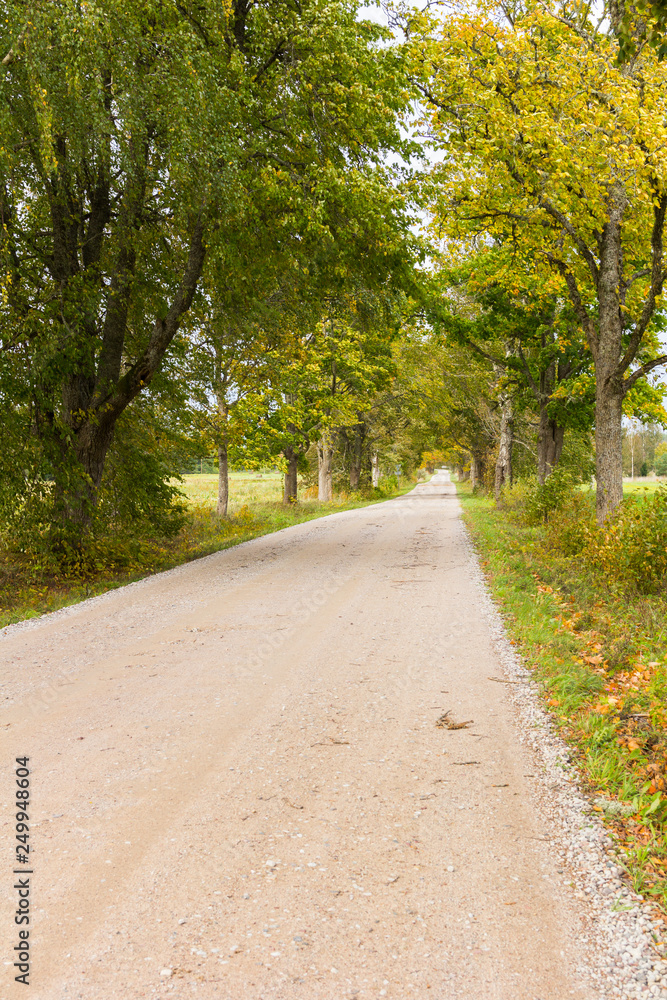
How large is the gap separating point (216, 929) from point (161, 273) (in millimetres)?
11411

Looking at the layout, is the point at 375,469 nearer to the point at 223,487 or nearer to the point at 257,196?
the point at 223,487

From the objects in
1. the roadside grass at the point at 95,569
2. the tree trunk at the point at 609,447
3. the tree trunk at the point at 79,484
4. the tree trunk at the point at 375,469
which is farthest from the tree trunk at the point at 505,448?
the tree trunk at the point at 79,484

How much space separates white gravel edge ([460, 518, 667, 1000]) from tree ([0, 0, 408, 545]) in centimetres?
834

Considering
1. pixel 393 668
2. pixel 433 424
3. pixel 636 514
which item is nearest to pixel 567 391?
pixel 636 514

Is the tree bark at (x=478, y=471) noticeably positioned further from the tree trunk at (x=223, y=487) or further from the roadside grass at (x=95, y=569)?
the roadside grass at (x=95, y=569)

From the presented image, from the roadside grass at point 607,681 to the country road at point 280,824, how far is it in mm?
401

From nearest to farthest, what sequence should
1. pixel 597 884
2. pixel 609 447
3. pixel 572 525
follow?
pixel 597 884, pixel 609 447, pixel 572 525

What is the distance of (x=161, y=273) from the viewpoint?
11672 mm

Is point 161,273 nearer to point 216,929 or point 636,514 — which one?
point 636,514

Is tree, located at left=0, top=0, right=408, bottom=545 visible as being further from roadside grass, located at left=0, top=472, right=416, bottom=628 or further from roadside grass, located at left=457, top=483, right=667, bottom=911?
roadside grass, located at left=457, top=483, right=667, bottom=911

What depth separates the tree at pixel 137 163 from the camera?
807 cm

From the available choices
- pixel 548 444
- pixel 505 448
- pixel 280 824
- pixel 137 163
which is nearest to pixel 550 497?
pixel 548 444

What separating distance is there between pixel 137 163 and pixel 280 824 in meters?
9.18

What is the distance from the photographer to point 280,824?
3.21 meters
